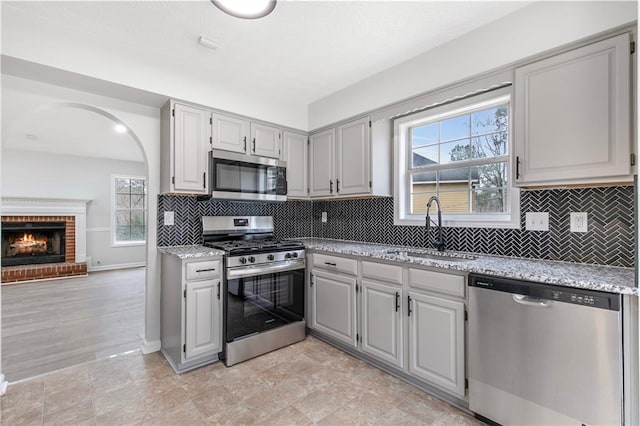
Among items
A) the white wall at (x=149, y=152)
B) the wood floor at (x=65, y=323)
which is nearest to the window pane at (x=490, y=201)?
the white wall at (x=149, y=152)

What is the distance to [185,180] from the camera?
Result: 8.56ft

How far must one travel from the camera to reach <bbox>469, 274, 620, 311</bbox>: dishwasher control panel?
135cm

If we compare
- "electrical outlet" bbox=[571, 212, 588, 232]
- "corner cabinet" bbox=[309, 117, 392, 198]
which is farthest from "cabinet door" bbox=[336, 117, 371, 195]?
"electrical outlet" bbox=[571, 212, 588, 232]

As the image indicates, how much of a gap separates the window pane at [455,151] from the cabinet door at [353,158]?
26.9 inches

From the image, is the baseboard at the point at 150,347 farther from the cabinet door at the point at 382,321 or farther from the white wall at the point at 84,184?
the white wall at the point at 84,184

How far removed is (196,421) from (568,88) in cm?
293

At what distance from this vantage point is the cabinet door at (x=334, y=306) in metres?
2.56

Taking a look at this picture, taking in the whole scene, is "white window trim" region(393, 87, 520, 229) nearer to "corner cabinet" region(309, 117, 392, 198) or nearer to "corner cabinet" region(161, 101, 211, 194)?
"corner cabinet" region(309, 117, 392, 198)

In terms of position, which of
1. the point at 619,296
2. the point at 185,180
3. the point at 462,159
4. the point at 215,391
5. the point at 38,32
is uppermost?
the point at 38,32

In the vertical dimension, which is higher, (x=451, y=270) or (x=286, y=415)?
(x=451, y=270)

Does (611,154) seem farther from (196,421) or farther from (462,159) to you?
(196,421)

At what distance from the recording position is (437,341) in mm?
1959

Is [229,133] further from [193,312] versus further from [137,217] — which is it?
[137,217]

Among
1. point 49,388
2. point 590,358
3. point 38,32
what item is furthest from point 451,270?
point 38,32
